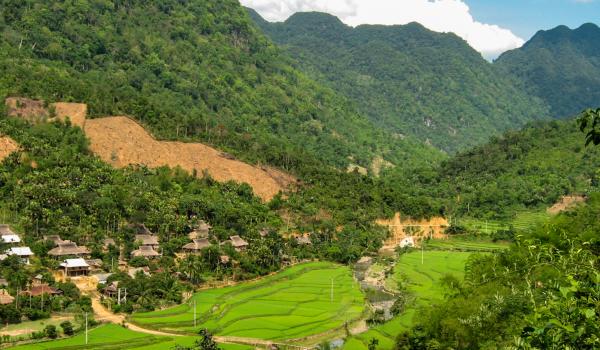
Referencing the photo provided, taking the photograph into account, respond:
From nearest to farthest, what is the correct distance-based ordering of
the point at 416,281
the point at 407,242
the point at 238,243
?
1. the point at 416,281
2. the point at 238,243
3. the point at 407,242

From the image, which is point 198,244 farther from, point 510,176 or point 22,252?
point 510,176

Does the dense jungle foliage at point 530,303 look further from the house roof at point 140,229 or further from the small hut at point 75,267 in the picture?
the house roof at point 140,229

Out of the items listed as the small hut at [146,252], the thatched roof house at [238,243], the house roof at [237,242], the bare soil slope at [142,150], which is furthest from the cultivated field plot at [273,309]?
the bare soil slope at [142,150]

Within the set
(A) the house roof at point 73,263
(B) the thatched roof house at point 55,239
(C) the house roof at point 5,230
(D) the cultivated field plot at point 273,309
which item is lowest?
(D) the cultivated field plot at point 273,309

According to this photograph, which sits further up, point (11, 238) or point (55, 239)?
point (11, 238)

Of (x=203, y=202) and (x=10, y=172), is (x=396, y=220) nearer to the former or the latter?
(x=203, y=202)

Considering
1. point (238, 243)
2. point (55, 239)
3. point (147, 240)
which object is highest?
point (55, 239)

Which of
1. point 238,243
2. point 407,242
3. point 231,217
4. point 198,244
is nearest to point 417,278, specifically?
point 238,243
